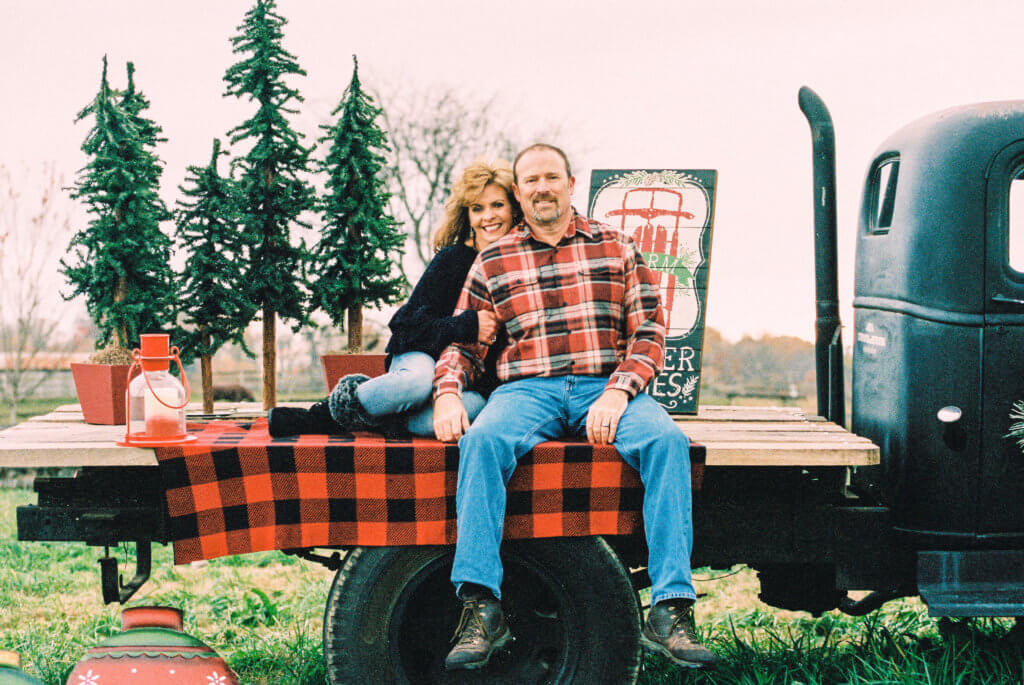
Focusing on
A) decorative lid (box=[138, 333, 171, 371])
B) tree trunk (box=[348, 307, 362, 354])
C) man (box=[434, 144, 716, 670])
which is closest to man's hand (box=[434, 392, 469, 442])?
man (box=[434, 144, 716, 670])

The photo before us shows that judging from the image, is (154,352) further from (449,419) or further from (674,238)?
(674,238)

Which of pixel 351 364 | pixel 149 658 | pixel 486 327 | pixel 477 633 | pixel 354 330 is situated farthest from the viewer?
pixel 354 330

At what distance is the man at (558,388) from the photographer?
2.50 m

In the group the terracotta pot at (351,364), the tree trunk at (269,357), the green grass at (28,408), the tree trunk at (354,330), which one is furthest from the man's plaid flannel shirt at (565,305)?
the green grass at (28,408)

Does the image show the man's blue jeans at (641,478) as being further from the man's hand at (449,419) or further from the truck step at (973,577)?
the truck step at (973,577)

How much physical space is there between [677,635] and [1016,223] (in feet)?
6.58

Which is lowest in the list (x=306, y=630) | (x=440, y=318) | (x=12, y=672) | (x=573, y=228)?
(x=306, y=630)

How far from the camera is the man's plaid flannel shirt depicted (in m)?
3.03

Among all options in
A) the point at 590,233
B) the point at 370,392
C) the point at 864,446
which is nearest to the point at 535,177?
the point at 590,233

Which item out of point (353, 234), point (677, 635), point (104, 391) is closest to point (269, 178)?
point (353, 234)

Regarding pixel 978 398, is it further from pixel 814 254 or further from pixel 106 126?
pixel 106 126

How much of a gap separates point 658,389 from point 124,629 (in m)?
2.60

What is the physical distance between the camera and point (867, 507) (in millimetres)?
2959

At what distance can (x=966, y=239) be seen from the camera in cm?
298
